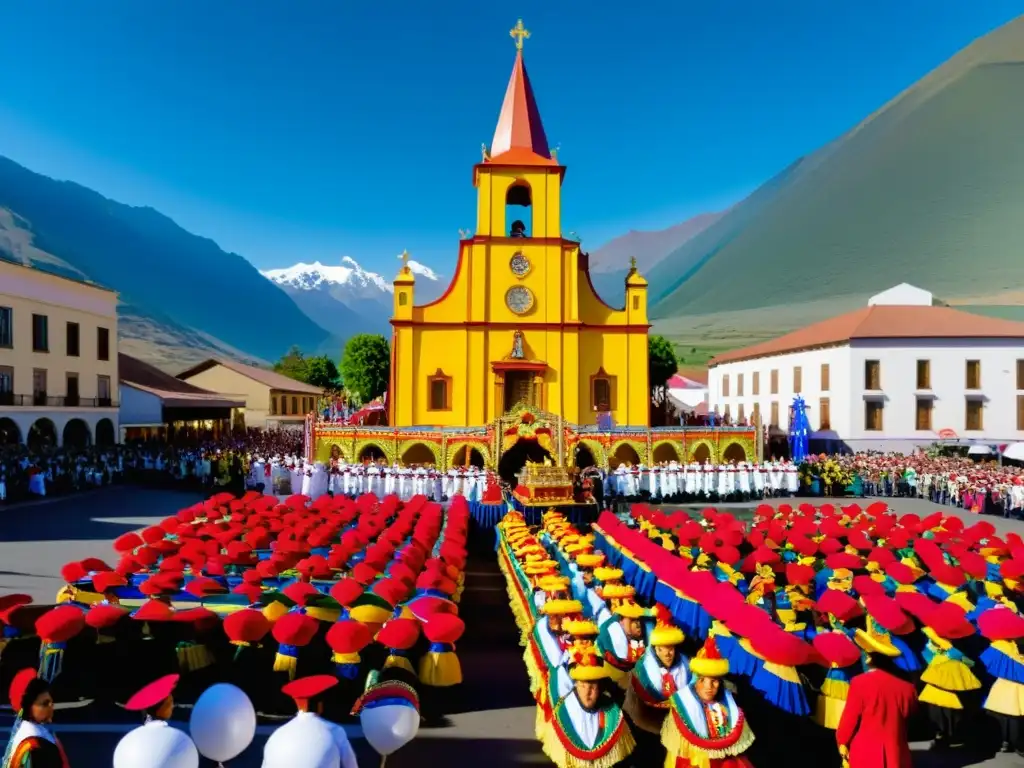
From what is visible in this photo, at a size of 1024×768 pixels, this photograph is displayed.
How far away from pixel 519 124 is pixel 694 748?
33.7m

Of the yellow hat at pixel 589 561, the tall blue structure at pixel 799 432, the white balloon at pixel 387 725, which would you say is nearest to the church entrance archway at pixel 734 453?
the tall blue structure at pixel 799 432

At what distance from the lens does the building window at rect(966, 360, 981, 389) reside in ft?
124

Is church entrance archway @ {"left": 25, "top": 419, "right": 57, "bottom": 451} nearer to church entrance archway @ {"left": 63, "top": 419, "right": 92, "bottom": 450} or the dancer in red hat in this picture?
church entrance archway @ {"left": 63, "top": 419, "right": 92, "bottom": 450}

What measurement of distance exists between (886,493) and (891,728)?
2709 cm

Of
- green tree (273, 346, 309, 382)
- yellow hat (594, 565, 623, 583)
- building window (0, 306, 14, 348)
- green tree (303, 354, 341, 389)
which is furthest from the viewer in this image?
green tree (273, 346, 309, 382)

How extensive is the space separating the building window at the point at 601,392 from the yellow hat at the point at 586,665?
28.5 meters

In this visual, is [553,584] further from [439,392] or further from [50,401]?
[50,401]

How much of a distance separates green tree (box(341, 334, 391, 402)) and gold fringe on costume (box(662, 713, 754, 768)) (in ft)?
210

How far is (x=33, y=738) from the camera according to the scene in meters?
5.28

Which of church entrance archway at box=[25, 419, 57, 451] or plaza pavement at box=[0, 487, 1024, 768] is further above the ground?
church entrance archway at box=[25, 419, 57, 451]

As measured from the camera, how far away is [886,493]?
1211 inches

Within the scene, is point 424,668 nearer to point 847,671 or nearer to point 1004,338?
point 847,671

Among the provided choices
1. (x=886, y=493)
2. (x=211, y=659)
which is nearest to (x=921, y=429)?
(x=886, y=493)

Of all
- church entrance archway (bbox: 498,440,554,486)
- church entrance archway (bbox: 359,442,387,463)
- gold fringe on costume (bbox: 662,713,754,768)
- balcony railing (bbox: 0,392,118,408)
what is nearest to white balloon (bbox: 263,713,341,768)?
gold fringe on costume (bbox: 662,713,754,768)
